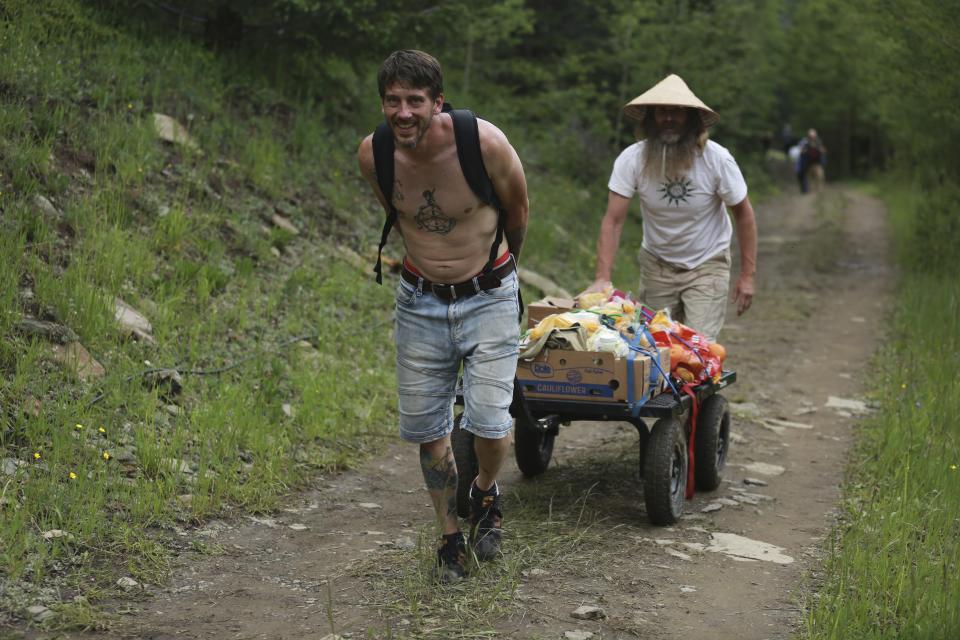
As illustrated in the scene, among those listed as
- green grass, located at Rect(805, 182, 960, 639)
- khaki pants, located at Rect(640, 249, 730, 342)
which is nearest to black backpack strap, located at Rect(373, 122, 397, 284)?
green grass, located at Rect(805, 182, 960, 639)

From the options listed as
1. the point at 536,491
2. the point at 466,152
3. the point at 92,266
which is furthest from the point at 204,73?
the point at 466,152

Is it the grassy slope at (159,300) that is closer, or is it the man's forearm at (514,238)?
the man's forearm at (514,238)

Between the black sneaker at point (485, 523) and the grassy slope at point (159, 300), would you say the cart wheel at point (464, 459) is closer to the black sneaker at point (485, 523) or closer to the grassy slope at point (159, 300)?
the black sneaker at point (485, 523)

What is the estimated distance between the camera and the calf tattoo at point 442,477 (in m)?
5.11

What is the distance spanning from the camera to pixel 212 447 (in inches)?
256

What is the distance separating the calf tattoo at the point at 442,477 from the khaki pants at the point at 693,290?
2433mm

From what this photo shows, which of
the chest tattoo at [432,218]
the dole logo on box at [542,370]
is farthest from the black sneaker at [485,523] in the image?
the chest tattoo at [432,218]

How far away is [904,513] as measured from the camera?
19.1ft

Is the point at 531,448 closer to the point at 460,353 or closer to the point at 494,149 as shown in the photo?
the point at 460,353

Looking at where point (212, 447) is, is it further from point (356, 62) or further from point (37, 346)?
point (356, 62)

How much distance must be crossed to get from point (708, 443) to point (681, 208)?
1.47 meters

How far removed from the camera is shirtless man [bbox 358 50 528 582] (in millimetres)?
4664

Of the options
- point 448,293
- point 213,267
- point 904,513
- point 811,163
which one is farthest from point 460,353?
point 811,163

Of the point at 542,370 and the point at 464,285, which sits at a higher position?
the point at 464,285
